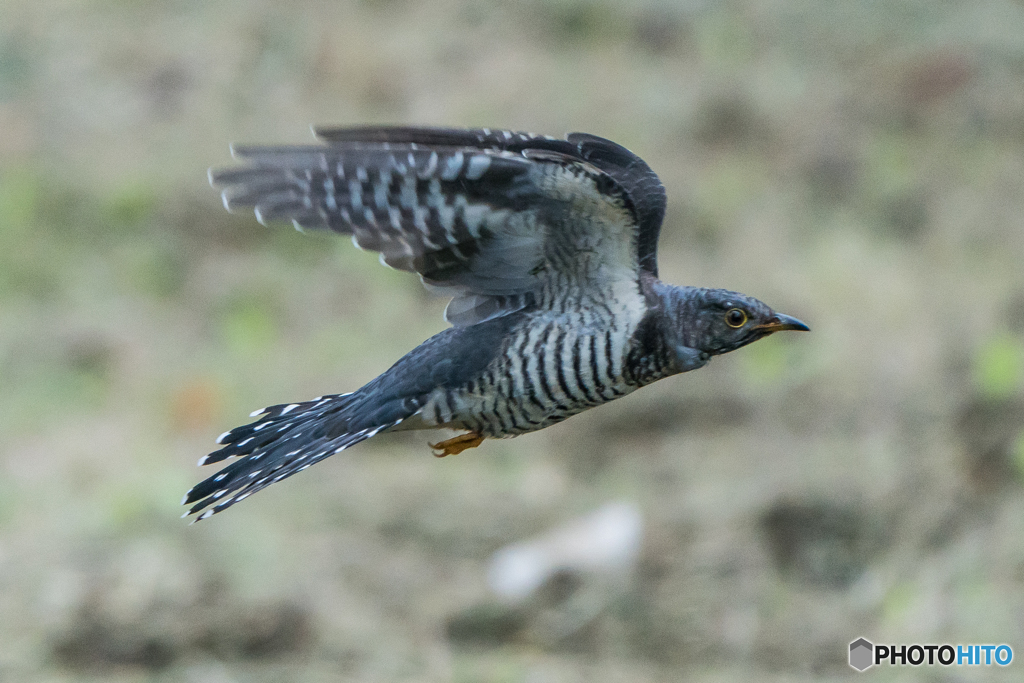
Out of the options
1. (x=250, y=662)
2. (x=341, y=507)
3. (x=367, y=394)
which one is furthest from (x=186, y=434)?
(x=367, y=394)

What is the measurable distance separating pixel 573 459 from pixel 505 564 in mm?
1177

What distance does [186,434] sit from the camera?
7.34 metres

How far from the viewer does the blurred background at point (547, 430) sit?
5.66 meters

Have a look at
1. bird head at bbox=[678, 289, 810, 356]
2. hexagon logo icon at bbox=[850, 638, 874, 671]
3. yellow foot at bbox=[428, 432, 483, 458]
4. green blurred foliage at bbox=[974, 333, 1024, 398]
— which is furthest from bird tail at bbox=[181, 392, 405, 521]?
green blurred foliage at bbox=[974, 333, 1024, 398]

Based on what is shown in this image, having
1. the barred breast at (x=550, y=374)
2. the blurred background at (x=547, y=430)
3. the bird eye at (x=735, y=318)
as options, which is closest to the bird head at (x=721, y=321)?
the bird eye at (x=735, y=318)

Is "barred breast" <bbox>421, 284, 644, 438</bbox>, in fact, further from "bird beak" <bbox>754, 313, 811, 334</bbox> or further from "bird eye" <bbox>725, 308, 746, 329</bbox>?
"bird beak" <bbox>754, 313, 811, 334</bbox>

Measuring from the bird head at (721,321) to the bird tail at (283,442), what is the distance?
905 mm

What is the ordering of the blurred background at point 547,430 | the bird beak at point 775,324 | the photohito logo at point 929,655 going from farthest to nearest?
the blurred background at point 547,430 < the photohito logo at point 929,655 < the bird beak at point 775,324

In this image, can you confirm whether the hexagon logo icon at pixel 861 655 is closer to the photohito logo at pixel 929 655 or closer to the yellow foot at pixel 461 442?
the photohito logo at pixel 929 655

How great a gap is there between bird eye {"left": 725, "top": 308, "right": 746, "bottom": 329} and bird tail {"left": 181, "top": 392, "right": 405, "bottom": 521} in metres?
1.02

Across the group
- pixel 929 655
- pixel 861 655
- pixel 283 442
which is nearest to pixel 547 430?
pixel 861 655

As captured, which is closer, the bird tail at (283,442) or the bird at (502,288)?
the bird at (502,288)

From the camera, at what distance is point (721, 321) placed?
3.21 m

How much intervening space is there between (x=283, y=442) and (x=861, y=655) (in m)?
3.59
